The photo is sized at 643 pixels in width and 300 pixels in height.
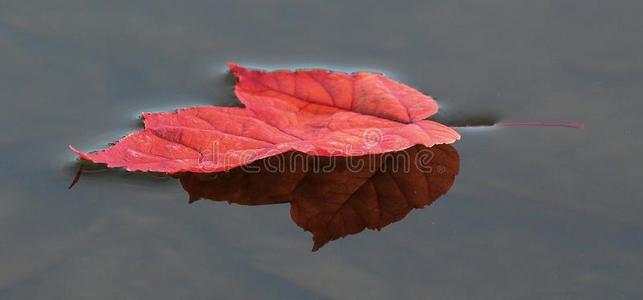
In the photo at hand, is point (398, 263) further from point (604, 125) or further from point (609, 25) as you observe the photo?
point (609, 25)

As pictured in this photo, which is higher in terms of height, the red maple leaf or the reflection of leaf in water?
the red maple leaf

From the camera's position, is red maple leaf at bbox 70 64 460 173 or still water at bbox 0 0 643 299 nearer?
still water at bbox 0 0 643 299

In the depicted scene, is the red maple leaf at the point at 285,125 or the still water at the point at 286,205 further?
the red maple leaf at the point at 285,125

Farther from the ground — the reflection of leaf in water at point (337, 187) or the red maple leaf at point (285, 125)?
the red maple leaf at point (285, 125)

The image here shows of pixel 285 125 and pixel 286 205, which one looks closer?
pixel 286 205
